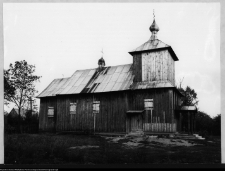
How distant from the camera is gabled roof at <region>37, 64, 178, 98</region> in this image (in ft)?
60.1

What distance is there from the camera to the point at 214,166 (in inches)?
500

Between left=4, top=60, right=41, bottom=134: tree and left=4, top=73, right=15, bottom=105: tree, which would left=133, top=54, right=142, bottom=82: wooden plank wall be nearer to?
left=4, top=60, right=41, bottom=134: tree

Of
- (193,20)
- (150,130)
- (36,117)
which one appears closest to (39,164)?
(150,130)

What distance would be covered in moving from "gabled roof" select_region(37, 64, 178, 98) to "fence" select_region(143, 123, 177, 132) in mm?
2417

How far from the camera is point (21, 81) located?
16.5 meters

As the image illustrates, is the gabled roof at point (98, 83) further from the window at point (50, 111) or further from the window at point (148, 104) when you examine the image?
the window at point (50, 111)

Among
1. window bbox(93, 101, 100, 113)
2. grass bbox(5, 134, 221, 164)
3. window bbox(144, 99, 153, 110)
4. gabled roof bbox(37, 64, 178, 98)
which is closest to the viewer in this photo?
grass bbox(5, 134, 221, 164)

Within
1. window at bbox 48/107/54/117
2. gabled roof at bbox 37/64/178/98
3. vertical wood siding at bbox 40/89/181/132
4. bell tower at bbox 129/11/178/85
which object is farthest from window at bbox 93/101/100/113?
window at bbox 48/107/54/117

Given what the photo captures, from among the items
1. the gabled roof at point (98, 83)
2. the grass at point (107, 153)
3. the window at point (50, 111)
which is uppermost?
the gabled roof at point (98, 83)

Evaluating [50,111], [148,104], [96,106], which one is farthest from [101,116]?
[50,111]

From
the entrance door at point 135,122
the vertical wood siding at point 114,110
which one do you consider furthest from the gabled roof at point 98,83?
the entrance door at point 135,122

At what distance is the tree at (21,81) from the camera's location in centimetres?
1466

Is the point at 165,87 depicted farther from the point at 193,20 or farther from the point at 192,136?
the point at 193,20

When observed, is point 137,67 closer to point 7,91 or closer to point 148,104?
point 148,104
